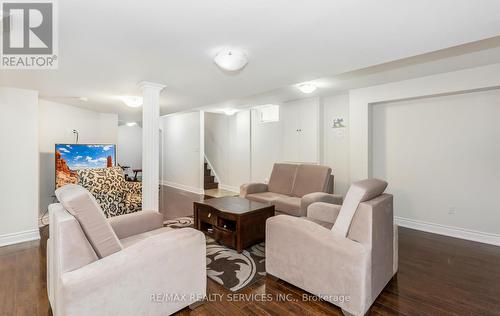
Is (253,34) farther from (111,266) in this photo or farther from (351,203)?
(111,266)

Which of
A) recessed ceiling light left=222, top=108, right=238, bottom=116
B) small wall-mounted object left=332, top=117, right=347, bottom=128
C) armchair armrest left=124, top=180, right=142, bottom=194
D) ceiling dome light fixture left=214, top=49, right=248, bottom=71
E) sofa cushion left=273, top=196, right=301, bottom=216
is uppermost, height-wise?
recessed ceiling light left=222, top=108, right=238, bottom=116

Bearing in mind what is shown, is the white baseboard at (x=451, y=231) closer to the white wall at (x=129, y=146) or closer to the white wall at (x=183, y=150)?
the white wall at (x=183, y=150)

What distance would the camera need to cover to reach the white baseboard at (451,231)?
3254mm

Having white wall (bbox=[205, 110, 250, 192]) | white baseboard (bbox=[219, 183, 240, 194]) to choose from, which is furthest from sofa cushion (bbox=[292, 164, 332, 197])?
Result: white baseboard (bbox=[219, 183, 240, 194])

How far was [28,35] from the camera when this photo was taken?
186cm

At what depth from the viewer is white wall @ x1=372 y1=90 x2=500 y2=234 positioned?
10.8ft

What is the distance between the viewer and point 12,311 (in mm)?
1881

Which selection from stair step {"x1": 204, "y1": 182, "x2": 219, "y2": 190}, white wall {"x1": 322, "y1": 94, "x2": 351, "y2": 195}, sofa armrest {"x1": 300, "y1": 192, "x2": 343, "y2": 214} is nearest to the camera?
sofa armrest {"x1": 300, "y1": 192, "x2": 343, "y2": 214}

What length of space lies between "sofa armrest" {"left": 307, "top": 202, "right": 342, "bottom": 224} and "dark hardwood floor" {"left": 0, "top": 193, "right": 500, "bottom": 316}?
747 millimetres

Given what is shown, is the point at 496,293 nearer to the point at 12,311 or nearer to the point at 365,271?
the point at 365,271

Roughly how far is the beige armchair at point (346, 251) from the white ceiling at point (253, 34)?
47.8 inches

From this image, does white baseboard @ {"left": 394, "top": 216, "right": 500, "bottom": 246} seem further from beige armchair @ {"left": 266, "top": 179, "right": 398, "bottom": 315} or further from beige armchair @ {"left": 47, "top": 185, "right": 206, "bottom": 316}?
beige armchair @ {"left": 47, "top": 185, "right": 206, "bottom": 316}

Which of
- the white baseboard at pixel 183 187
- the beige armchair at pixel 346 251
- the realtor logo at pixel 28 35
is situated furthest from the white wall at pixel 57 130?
the beige armchair at pixel 346 251

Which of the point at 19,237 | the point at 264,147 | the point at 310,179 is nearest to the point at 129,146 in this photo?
the point at 264,147
